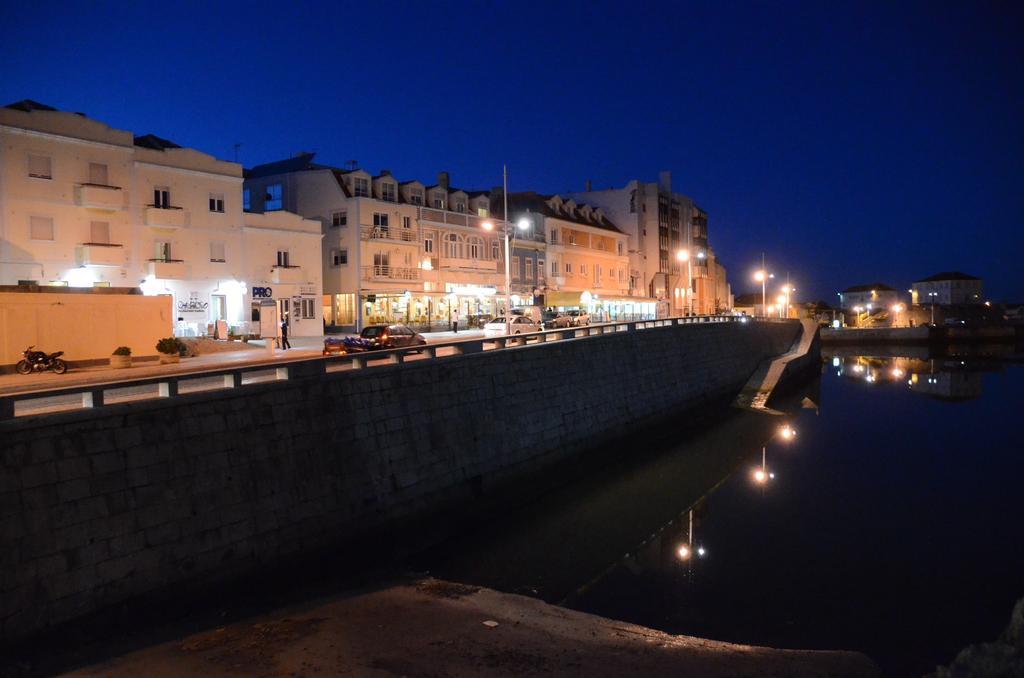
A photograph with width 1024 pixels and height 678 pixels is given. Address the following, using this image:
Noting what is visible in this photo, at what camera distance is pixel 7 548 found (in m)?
9.90

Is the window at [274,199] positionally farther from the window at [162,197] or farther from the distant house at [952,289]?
the distant house at [952,289]

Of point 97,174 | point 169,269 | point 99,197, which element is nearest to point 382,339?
point 169,269

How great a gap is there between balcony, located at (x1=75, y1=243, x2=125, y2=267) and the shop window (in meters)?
5.47

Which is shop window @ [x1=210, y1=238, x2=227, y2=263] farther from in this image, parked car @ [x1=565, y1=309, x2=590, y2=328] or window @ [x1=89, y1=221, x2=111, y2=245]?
parked car @ [x1=565, y1=309, x2=590, y2=328]

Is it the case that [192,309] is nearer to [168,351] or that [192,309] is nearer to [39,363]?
[168,351]

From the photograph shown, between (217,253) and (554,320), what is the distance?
23.3 m

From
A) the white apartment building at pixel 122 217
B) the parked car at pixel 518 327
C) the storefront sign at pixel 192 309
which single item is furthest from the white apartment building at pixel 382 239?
the storefront sign at pixel 192 309

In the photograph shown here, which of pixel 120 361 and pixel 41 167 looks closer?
pixel 120 361

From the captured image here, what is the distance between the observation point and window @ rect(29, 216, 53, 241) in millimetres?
35375

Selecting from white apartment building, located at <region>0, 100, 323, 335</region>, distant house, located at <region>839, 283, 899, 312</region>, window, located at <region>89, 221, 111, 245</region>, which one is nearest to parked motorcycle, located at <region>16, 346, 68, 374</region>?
→ white apartment building, located at <region>0, 100, 323, 335</region>

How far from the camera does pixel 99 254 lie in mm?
37625

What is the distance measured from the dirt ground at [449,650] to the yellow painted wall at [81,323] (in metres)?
19.5

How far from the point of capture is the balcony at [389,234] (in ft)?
176

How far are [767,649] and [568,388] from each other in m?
15.2
